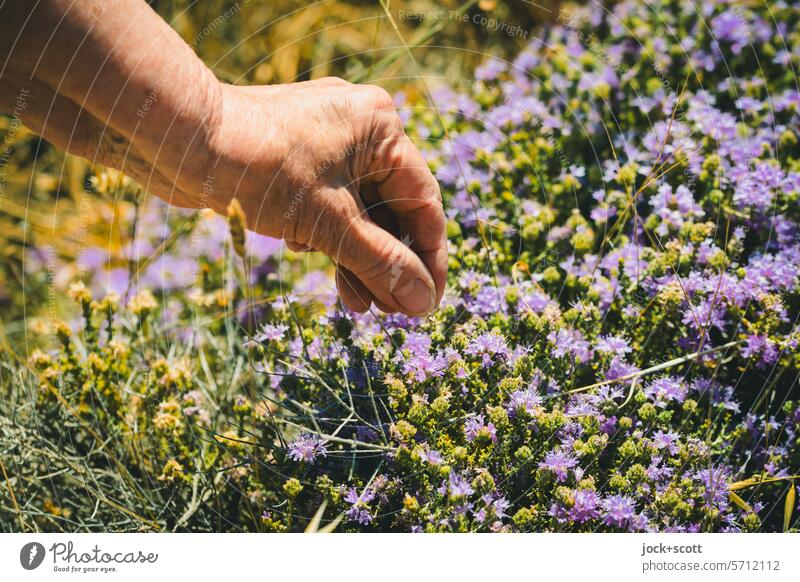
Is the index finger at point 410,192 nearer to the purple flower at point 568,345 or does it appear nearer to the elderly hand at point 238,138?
the elderly hand at point 238,138

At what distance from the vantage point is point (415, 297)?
1.16 m

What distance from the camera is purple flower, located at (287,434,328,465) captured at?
43.6 inches

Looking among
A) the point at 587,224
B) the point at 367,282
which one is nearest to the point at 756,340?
the point at 587,224

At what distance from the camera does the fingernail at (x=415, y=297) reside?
1151mm

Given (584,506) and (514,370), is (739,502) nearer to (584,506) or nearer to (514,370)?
(584,506)

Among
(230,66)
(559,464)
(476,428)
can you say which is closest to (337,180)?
(476,428)

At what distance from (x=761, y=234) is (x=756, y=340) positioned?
276mm

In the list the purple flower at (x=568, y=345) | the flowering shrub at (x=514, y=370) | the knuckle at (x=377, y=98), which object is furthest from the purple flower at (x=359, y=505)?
the knuckle at (x=377, y=98)

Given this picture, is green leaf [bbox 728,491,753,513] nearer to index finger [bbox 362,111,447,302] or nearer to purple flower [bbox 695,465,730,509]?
purple flower [bbox 695,465,730,509]

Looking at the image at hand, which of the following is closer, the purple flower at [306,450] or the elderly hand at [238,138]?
the elderly hand at [238,138]

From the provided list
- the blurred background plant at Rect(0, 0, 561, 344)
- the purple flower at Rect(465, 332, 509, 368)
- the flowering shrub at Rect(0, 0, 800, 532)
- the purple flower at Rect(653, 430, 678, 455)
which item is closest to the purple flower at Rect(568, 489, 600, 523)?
the flowering shrub at Rect(0, 0, 800, 532)

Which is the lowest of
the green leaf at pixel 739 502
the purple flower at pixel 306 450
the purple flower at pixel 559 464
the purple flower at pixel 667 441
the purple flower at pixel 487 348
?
the green leaf at pixel 739 502

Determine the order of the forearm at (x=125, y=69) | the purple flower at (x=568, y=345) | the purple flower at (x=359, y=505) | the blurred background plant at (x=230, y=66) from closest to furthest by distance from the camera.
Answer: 1. the forearm at (x=125, y=69)
2. the purple flower at (x=359, y=505)
3. the purple flower at (x=568, y=345)
4. the blurred background plant at (x=230, y=66)

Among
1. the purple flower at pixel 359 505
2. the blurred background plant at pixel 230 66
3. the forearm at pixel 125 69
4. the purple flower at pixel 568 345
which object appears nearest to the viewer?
the forearm at pixel 125 69
